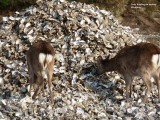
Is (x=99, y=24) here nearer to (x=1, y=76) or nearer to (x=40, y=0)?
(x=40, y=0)

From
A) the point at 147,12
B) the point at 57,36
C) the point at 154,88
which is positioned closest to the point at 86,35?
the point at 57,36

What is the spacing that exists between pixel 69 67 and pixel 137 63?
1.60 meters

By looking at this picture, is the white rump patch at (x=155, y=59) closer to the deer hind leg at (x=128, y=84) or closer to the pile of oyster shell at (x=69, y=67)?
the deer hind leg at (x=128, y=84)

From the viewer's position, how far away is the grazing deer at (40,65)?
9719 millimetres

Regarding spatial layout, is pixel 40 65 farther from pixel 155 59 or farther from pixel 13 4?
pixel 13 4

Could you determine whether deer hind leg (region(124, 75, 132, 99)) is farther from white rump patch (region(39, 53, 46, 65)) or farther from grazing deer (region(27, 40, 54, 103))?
white rump patch (region(39, 53, 46, 65))

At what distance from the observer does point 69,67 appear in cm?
1112

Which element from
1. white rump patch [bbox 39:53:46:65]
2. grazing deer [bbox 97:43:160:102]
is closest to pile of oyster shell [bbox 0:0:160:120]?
grazing deer [bbox 97:43:160:102]

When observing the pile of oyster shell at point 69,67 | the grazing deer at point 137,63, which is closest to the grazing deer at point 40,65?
the pile of oyster shell at point 69,67

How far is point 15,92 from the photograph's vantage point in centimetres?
1052

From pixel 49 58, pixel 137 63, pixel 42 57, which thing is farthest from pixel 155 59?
pixel 42 57

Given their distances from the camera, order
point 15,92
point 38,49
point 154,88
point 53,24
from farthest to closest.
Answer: point 53,24 < point 154,88 < point 15,92 < point 38,49

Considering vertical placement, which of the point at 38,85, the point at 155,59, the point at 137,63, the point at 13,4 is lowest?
the point at 38,85

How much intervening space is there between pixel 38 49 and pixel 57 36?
6.48 ft
